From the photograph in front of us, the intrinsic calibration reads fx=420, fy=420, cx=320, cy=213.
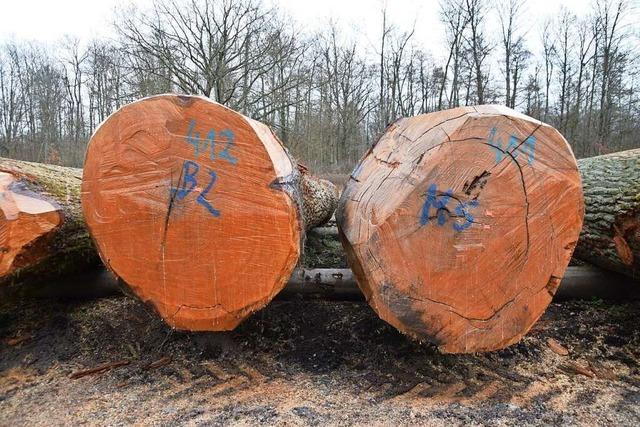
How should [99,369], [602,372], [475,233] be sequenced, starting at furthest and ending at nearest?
[99,369], [602,372], [475,233]

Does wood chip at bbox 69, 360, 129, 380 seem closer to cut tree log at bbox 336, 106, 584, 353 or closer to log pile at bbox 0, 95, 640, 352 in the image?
log pile at bbox 0, 95, 640, 352

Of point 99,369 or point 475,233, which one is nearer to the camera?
point 475,233

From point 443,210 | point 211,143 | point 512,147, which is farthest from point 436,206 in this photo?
point 211,143

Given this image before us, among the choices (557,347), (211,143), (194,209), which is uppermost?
(211,143)

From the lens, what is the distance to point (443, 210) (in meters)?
1.87

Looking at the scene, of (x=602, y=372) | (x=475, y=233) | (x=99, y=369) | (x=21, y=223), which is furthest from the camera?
(x=99, y=369)

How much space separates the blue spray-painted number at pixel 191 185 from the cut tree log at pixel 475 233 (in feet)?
2.32

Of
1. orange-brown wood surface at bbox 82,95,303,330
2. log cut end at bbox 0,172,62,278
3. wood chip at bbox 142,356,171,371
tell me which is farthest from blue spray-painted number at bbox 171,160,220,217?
wood chip at bbox 142,356,171,371

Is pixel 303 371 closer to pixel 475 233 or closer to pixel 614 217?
pixel 475 233

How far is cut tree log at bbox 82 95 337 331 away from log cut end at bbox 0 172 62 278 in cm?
46

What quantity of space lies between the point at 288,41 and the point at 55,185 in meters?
17.8

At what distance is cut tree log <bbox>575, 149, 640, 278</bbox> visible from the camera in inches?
101

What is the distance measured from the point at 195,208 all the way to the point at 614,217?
8.37 feet

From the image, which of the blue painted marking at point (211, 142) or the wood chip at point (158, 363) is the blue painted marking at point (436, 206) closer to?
the blue painted marking at point (211, 142)
